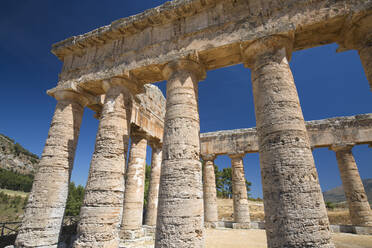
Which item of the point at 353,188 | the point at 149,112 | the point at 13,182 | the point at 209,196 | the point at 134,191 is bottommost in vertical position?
the point at 209,196

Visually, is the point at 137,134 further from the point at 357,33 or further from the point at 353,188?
the point at 353,188

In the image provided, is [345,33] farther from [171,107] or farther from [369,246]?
[369,246]

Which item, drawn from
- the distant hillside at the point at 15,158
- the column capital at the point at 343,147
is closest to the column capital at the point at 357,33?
the column capital at the point at 343,147

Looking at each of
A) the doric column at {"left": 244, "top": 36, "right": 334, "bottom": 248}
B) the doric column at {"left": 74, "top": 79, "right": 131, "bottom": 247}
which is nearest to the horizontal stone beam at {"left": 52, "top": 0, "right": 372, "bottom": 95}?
the doric column at {"left": 244, "top": 36, "right": 334, "bottom": 248}

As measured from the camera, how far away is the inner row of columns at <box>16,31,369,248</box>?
4.46 m

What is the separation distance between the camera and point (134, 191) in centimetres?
1173

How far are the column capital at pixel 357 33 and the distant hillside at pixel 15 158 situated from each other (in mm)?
86841

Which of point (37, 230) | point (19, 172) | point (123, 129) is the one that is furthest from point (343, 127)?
point (19, 172)

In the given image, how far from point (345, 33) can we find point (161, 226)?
8.11 m

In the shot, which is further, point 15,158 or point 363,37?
point 15,158

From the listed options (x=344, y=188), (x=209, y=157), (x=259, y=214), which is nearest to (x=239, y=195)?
(x=209, y=157)

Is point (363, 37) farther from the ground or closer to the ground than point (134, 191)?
farther from the ground

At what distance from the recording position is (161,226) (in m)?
5.20

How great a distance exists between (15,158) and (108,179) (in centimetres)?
8809
